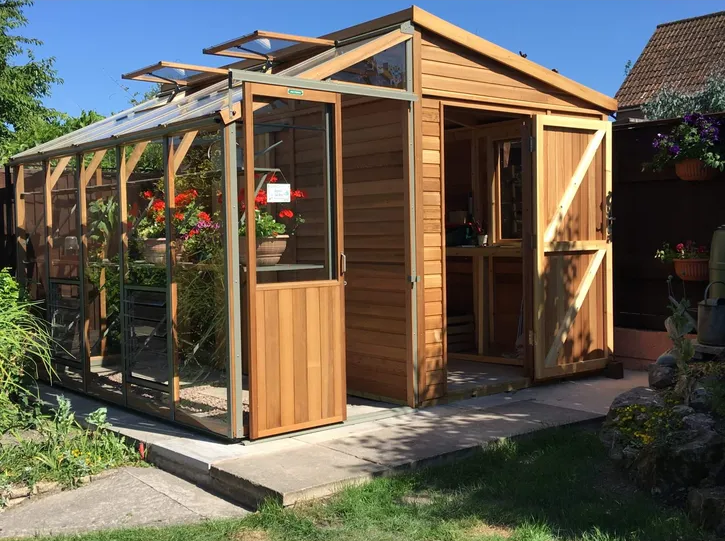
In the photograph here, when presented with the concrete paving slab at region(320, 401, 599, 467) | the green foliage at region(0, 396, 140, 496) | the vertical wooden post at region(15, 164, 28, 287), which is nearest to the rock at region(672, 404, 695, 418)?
the concrete paving slab at region(320, 401, 599, 467)

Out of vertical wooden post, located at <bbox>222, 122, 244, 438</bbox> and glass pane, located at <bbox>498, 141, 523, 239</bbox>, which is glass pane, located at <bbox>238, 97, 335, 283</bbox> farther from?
glass pane, located at <bbox>498, 141, 523, 239</bbox>

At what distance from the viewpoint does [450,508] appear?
12.9 ft

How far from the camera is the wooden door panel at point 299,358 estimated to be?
4.95 m

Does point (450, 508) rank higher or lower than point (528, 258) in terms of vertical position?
lower

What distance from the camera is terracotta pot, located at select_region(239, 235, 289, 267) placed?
200 inches

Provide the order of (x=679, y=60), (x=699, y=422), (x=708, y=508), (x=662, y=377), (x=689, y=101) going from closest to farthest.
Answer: (x=708, y=508) < (x=699, y=422) < (x=662, y=377) < (x=689, y=101) < (x=679, y=60)

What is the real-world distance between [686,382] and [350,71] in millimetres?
2845

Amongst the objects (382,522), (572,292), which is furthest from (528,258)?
(382,522)

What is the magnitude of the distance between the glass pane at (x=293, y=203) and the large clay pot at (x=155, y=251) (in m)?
0.52

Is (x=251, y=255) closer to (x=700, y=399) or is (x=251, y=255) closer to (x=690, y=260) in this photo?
(x=700, y=399)

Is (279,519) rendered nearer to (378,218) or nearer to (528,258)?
(378,218)

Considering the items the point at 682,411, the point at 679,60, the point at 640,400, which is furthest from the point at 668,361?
the point at 679,60

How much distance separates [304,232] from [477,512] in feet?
7.23

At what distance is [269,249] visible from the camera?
5148 millimetres
